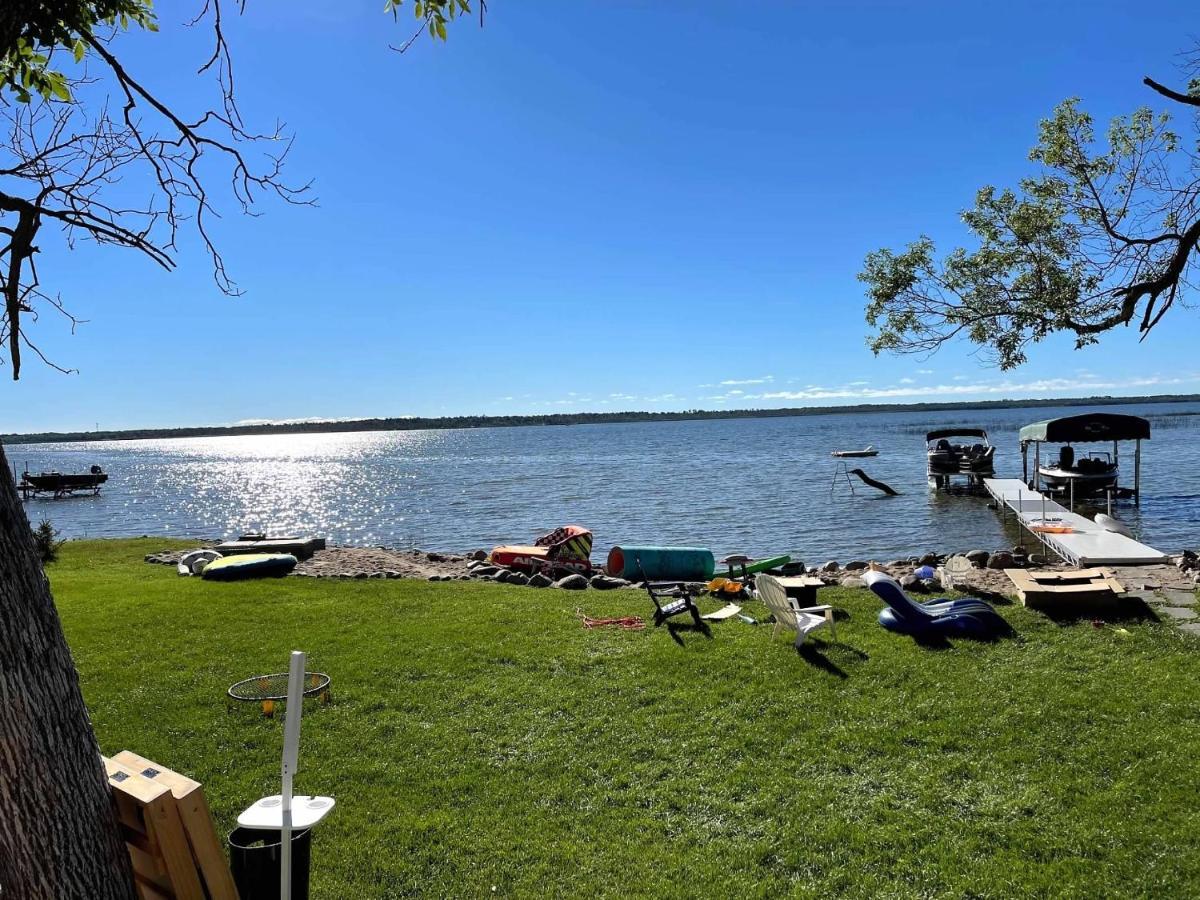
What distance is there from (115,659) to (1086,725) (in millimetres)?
10287

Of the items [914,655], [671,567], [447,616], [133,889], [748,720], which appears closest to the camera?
[133,889]

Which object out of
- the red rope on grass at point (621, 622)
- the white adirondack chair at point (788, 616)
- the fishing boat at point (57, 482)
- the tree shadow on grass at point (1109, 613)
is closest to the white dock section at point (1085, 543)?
the tree shadow on grass at point (1109, 613)

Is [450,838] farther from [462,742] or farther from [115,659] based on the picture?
[115,659]

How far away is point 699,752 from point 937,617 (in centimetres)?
489

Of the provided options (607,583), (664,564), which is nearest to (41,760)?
(607,583)

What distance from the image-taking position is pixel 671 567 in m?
17.1

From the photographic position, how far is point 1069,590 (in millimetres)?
10172

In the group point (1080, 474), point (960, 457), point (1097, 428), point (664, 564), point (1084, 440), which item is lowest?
point (664, 564)

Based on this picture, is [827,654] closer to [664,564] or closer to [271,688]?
[271,688]

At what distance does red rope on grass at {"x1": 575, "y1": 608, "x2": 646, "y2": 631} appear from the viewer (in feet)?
34.7

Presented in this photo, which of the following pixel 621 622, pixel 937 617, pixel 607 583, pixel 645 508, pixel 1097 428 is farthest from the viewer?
pixel 645 508

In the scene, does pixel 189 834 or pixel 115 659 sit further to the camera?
pixel 115 659

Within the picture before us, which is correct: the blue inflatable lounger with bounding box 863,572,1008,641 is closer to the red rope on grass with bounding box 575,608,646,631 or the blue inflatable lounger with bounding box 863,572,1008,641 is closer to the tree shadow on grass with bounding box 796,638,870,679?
the tree shadow on grass with bounding box 796,638,870,679

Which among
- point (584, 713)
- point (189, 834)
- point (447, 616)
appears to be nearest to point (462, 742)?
point (584, 713)
